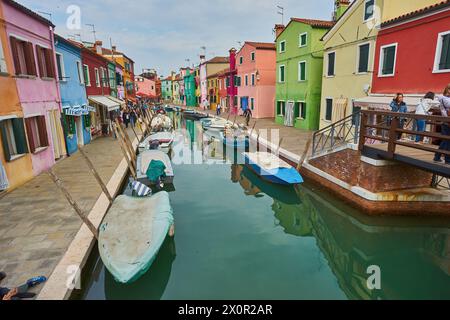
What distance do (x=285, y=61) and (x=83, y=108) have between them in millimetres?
Answer: 15873

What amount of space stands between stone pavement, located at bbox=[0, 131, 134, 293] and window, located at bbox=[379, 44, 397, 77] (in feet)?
42.3

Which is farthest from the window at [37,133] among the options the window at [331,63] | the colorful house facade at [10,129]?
the window at [331,63]

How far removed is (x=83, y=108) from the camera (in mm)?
15367

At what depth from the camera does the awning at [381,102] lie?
11039 mm

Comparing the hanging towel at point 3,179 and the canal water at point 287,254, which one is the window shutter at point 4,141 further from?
the canal water at point 287,254

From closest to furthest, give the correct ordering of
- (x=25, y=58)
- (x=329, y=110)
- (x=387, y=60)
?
1. (x=25, y=58)
2. (x=387, y=60)
3. (x=329, y=110)

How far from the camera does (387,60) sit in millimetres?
12852

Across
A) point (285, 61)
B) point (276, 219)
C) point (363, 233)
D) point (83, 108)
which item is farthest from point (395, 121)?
point (285, 61)

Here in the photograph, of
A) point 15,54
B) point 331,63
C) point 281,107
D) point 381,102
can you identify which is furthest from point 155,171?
point 281,107

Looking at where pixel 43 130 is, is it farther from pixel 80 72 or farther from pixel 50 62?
pixel 80 72

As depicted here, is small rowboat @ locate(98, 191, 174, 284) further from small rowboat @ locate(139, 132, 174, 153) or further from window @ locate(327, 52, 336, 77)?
window @ locate(327, 52, 336, 77)

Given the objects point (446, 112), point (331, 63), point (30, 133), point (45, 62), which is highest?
point (331, 63)

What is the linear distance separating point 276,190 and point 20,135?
9.56m
